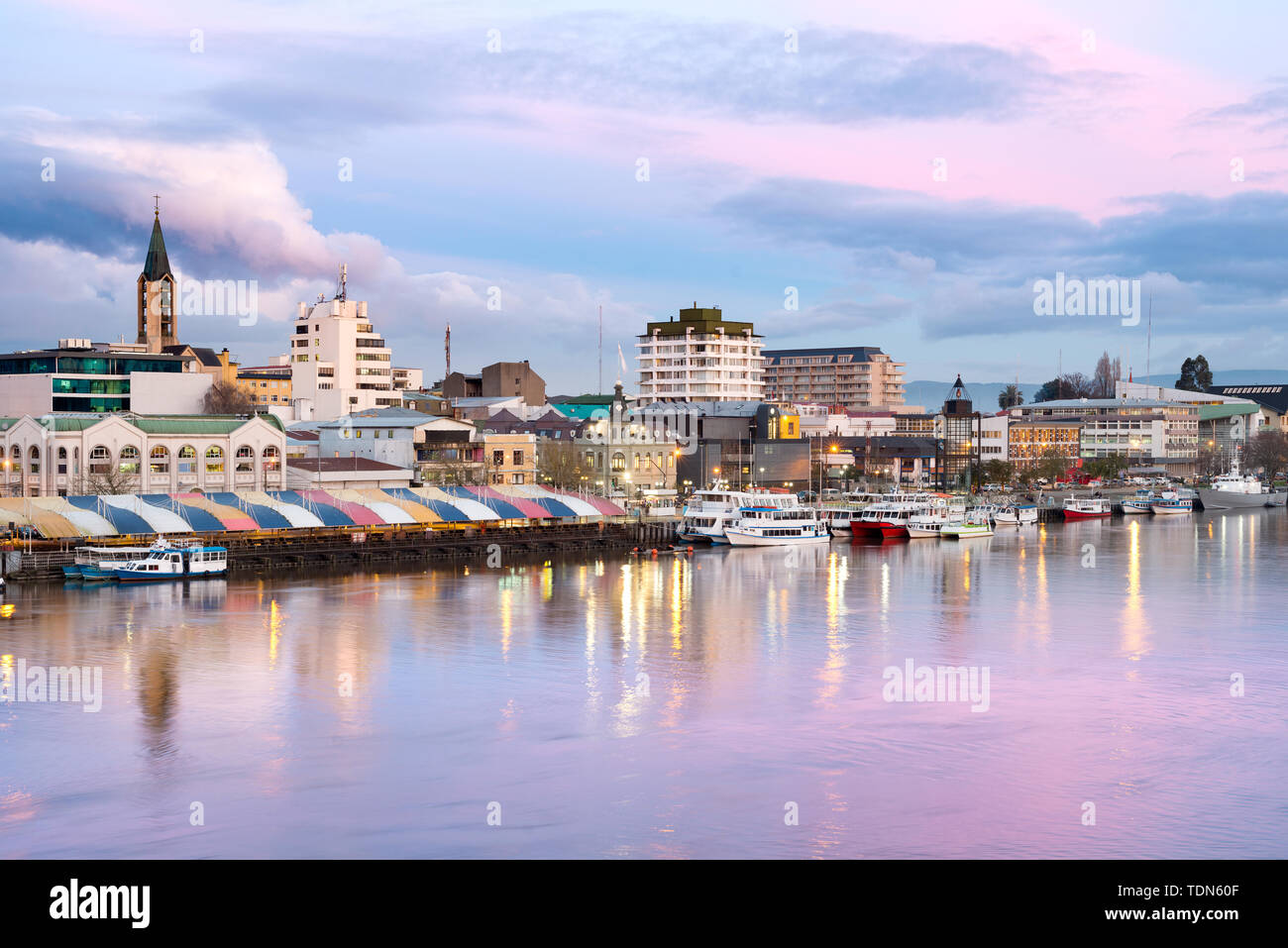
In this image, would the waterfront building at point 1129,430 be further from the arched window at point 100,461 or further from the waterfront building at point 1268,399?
the arched window at point 100,461

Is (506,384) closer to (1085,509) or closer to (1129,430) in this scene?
(1085,509)

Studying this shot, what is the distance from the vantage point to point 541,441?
2908 inches

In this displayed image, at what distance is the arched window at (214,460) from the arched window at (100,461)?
402cm

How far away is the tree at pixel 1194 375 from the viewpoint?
169250mm

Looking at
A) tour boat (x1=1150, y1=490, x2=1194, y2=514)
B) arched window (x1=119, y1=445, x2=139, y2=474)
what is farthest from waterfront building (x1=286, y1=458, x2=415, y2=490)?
tour boat (x1=1150, y1=490, x2=1194, y2=514)

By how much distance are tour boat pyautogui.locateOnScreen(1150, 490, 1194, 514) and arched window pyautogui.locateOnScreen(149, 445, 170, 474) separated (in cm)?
6070

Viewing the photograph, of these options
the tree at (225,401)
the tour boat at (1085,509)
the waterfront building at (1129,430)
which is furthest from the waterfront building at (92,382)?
the waterfront building at (1129,430)

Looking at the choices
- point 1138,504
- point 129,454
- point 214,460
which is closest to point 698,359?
point 1138,504

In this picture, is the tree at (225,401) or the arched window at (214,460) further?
the tree at (225,401)

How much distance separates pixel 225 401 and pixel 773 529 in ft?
125

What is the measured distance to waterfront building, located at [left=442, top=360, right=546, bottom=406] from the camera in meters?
105
